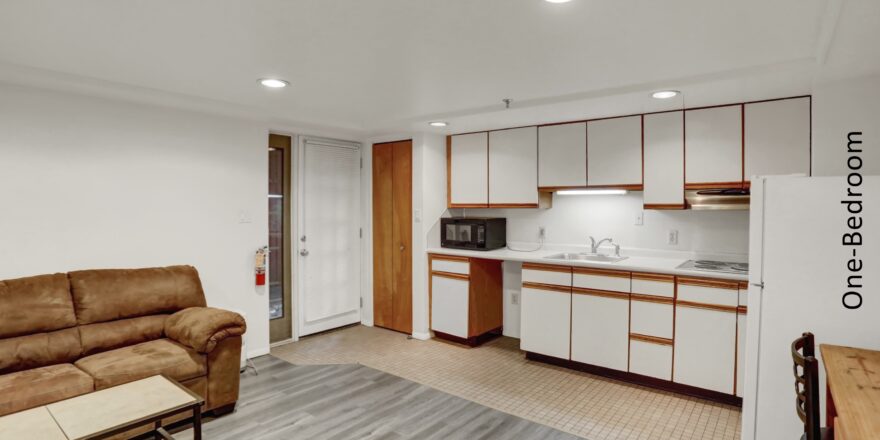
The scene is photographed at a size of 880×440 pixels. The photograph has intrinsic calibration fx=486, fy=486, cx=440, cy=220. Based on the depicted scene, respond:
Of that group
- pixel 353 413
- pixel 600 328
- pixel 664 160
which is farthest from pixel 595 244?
pixel 353 413

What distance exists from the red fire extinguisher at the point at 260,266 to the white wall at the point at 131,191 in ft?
0.19

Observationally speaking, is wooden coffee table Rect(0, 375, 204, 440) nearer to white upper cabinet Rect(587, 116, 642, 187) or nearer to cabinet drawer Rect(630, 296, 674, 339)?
cabinet drawer Rect(630, 296, 674, 339)

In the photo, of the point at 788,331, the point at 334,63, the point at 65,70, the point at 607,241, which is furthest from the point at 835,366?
the point at 65,70

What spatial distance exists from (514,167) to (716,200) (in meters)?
1.69

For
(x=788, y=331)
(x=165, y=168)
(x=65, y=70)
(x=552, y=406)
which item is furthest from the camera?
(x=165, y=168)

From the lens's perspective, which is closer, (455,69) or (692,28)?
(692,28)

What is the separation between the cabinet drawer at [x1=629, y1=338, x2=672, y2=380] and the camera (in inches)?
139

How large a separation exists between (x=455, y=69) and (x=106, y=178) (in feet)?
8.59

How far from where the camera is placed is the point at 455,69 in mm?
2770

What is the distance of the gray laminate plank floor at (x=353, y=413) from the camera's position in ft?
9.64

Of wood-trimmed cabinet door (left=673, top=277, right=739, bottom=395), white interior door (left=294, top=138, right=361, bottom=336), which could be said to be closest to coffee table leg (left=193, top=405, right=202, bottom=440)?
white interior door (left=294, top=138, right=361, bottom=336)

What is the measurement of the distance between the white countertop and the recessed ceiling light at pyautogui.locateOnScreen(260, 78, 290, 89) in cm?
226

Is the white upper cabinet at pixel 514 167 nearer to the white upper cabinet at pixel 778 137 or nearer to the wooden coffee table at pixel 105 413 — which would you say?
the white upper cabinet at pixel 778 137

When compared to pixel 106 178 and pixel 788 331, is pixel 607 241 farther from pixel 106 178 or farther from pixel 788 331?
pixel 106 178
